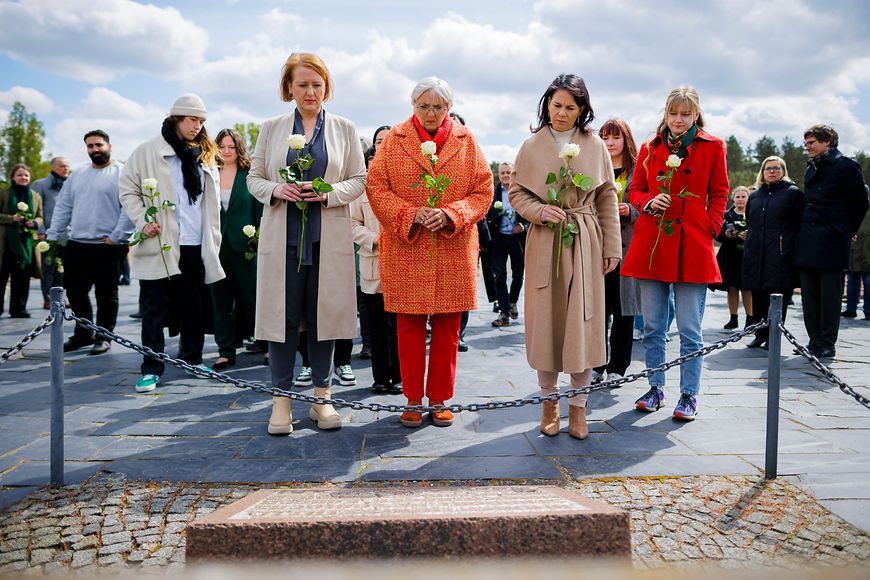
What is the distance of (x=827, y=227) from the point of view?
764 centimetres

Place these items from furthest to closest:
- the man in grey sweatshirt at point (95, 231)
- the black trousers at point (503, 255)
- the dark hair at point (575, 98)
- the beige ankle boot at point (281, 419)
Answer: the black trousers at point (503, 255) < the man in grey sweatshirt at point (95, 231) < the beige ankle boot at point (281, 419) < the dark hair at point (575, 98)

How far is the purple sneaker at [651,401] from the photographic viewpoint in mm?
5285

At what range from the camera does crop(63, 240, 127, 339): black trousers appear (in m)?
7.55

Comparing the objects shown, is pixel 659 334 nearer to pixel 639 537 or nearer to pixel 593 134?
pixel 593 134

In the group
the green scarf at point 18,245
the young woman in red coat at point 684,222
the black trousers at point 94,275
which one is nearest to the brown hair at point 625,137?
the young woman in red coat at point 684,222

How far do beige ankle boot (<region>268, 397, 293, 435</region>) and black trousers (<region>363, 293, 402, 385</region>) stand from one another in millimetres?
1227

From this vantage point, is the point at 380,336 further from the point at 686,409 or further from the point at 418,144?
the point at 686,409

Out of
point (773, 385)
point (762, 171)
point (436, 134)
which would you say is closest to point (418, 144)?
point (436, 134)

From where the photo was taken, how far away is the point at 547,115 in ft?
15.5

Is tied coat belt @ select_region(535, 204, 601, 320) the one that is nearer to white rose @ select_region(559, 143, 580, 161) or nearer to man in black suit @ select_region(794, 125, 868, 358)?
white rose @ select_region(559, 143, 580, 161)

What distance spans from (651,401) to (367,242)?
2.62 m

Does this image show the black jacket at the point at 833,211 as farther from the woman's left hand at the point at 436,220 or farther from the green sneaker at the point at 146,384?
the green sneaker at the point at 146,384

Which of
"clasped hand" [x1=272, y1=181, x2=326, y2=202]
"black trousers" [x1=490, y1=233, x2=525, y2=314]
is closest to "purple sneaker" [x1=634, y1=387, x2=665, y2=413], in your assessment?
"clasped hand" [x1=272, y1=181, x2=326, y2=202]

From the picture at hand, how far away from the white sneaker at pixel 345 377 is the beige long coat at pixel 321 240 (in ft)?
4.84
